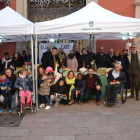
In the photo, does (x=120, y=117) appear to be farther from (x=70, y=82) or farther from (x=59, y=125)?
(x=70, y=82)

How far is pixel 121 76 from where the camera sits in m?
5.38

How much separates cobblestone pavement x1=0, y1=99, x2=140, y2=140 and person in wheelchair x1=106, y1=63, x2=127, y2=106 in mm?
293

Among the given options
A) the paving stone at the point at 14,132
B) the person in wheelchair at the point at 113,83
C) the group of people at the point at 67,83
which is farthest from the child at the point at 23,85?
the person in wheelchair at the point at 113,83

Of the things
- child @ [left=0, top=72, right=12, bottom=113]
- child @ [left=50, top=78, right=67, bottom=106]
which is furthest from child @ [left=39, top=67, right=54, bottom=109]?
child @ [left=0, top=72, right=12, bottom=113]

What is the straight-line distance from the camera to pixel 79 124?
3908 mm

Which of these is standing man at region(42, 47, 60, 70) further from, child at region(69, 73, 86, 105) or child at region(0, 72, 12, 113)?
child at region(0, 72, 12, 113)

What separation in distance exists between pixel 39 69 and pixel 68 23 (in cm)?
182

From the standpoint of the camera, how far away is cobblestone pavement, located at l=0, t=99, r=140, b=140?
3359 mm

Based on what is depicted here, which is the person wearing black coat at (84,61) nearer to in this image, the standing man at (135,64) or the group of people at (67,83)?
the group of people at (67,83)

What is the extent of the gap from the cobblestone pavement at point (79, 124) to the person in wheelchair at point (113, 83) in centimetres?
29

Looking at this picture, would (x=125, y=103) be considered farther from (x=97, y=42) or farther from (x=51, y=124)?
(x=97, y=42)

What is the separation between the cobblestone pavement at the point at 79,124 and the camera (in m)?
3.36

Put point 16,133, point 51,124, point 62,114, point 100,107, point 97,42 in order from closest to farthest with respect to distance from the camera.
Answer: point 16,133, point 51,124, point 62,114, point 100,107, point 97,42

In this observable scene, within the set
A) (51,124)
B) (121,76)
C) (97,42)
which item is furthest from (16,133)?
(97,42)
